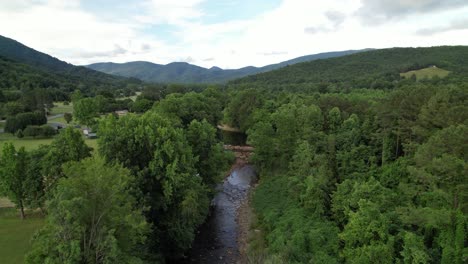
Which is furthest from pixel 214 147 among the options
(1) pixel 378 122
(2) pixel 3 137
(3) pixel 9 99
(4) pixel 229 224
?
(3) pixel 9 99

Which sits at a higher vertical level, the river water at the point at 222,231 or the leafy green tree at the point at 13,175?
the leafy green tree at the point at 13,175

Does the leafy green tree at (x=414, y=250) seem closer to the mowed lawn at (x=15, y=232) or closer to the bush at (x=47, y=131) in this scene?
the mowed lawn at (x=15, y=232)

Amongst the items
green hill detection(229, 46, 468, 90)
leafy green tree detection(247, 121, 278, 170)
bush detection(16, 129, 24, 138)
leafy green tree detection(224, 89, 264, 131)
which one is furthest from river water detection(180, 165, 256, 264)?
green hill detection(229, 46, 468, 90)

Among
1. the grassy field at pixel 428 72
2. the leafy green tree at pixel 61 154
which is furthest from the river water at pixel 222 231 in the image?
the grassy field at pixel 428 72

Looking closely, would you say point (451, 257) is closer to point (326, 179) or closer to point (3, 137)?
point (326, 179)

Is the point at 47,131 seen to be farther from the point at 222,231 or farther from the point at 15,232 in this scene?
the point at 222,231

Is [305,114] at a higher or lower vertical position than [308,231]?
higher

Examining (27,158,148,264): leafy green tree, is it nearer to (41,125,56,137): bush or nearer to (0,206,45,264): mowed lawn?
(0,206,45,264): mowed lawn
